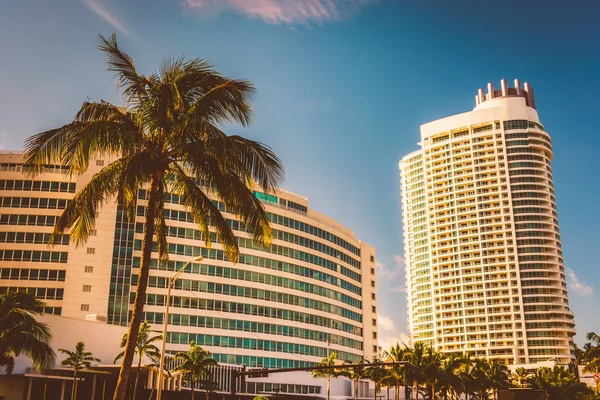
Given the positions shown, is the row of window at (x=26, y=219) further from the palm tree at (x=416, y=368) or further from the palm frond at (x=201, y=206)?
the palm frond at (x=201, y=206)

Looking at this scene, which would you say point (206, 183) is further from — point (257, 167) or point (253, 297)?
point (253, 297)

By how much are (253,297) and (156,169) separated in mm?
84208

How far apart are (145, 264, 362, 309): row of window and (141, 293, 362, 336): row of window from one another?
6.99ft

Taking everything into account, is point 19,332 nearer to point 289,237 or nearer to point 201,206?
point 201,206

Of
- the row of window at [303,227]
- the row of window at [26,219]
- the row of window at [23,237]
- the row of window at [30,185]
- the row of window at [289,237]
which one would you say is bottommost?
the row of window at [23,237]

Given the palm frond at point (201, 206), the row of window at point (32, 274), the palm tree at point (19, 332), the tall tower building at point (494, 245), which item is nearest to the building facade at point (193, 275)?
the row of window at point (32, 274)

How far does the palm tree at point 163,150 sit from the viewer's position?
62.6 ft

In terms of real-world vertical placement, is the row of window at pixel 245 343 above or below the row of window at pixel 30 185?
below

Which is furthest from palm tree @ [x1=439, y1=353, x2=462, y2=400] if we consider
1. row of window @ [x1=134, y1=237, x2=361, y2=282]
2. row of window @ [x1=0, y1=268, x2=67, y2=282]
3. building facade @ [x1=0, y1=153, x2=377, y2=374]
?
row of window @ [x1=0, y1=268, x2=67, y2=282]

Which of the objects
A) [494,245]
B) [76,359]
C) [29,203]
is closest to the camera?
[76,359]

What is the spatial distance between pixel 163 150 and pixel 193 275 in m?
78.7

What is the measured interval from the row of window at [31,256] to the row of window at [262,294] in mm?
11062

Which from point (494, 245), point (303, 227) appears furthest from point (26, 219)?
point (494, 245)

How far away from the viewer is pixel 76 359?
52.8 m
